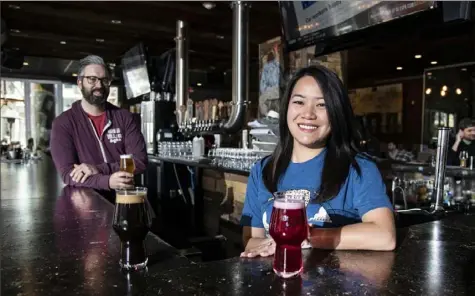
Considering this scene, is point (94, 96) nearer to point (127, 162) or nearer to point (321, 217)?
point (127, 162)

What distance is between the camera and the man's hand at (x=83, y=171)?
2.30 m

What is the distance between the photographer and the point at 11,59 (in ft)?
23.1

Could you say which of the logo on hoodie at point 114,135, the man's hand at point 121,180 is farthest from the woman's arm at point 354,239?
the logo on hoodie at point 114,135

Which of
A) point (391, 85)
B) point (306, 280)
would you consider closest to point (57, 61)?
point (391, 85)

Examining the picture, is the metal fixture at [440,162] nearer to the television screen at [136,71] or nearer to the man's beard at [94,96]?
the man's beard at [94,96]

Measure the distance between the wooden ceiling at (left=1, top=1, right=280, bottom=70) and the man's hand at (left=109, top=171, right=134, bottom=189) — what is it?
3.04 meters

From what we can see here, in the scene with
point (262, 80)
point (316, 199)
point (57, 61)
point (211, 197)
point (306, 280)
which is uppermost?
point (57, 61)

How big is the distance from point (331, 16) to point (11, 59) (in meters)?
5.95

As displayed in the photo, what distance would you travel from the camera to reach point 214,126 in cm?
522

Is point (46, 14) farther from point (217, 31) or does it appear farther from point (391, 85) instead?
point (391, 85)

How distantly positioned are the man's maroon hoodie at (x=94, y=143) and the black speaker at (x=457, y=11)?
1.96 metres

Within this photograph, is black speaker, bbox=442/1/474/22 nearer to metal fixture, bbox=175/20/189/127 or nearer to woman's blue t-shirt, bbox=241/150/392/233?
woman's blue t-shirt, bbox=241/150/392/233

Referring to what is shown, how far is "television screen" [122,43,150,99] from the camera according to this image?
6.82 metres

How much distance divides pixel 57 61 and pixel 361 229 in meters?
8.49
